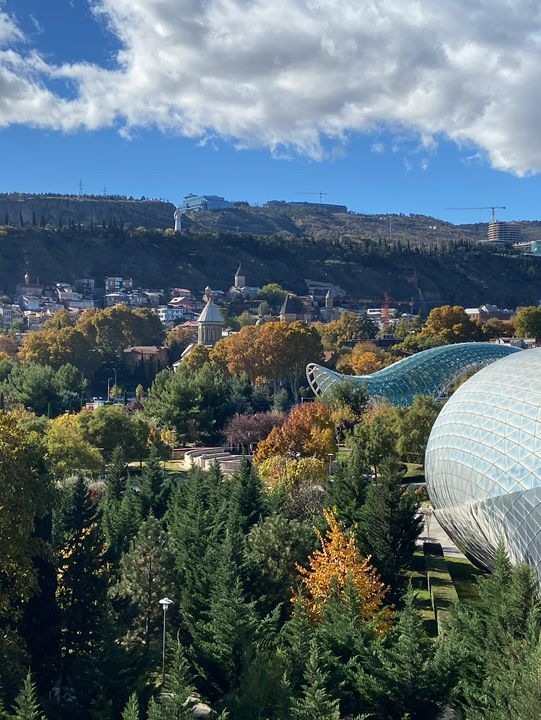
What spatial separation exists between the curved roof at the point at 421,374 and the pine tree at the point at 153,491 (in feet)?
86.4

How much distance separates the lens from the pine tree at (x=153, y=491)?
33594 millimetres

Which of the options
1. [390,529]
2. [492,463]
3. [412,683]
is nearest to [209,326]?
[390,529]

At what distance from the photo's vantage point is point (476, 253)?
189 metres

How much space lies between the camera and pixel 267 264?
171m

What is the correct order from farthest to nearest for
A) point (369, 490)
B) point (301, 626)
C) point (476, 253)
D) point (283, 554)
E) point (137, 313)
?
point (476, 253) → point (137, 313) → point (369, 490) → point (283, 554) → point (301, 626)

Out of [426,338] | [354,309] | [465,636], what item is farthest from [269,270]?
[465,636]

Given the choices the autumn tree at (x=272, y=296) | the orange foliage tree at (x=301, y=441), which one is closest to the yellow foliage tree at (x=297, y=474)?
the orange foliage tree at (x=301, y=441)

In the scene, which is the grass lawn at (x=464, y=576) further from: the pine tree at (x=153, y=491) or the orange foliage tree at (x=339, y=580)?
the pine tree at (x=153, y=491)

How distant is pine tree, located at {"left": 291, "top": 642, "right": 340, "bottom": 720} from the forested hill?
139722 millimetres

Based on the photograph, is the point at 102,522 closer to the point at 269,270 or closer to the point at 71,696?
the point at 71,696

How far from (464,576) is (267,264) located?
476 ft

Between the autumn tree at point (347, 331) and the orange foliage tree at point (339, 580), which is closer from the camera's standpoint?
the orange foliage tree at point (339, 580)

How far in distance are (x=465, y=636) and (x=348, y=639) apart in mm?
2736

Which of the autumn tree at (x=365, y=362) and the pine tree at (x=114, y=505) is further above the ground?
the autumn tree at (x=365, y=362)
